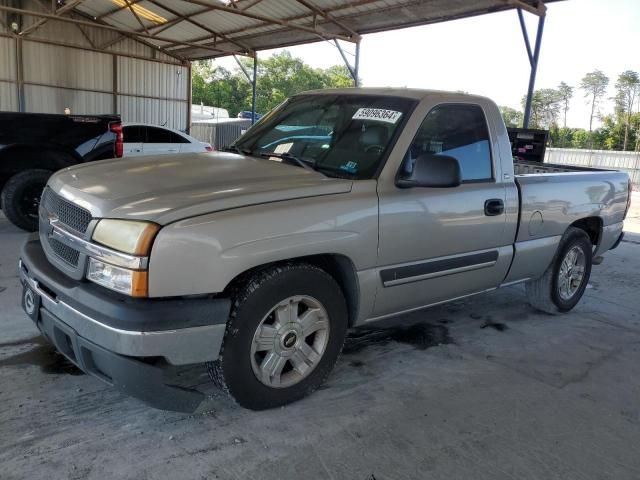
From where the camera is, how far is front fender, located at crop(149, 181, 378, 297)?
2516 millimetres

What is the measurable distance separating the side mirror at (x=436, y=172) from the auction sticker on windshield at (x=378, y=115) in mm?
401

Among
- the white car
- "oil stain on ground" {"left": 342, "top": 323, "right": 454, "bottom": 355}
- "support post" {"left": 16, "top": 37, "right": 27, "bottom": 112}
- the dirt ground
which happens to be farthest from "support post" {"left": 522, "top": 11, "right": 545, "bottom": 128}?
"support post" {"left": 16, "top": 37, "right": 27, "bottom": 112}

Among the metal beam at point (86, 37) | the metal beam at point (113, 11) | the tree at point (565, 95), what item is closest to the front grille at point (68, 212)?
the metal beam at point (113, 11)

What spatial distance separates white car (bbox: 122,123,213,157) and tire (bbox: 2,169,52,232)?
14.4ft

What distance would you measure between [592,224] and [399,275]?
112 inches

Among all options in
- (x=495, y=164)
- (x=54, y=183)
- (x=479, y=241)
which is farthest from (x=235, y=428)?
(x=495, y=164)

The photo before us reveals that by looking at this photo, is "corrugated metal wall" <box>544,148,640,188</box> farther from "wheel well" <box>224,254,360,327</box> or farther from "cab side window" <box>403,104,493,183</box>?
→ "wheel well" <box>224,254,360,327</box>

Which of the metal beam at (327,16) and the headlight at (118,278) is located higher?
the metal beam at (327,16)

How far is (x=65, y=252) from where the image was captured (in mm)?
2863

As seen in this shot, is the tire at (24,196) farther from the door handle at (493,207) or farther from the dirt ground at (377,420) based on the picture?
the door handle at (493,207)

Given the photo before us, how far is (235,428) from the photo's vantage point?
2930mm

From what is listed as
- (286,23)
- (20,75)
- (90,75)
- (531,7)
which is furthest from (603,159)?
(20,75)

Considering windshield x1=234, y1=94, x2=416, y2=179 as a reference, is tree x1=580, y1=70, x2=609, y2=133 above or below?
above

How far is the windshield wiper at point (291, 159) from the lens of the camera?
3486 mm
